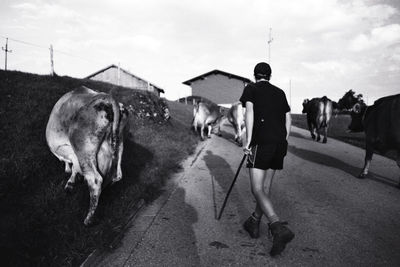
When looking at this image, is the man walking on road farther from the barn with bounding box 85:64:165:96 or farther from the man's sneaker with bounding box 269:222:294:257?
the barn with bounding box 85:64:165:96

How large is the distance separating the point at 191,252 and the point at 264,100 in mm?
1940

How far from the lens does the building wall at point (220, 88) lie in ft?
155

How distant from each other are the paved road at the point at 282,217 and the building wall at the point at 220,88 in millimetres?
40613

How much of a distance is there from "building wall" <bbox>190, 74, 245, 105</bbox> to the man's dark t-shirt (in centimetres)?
4343

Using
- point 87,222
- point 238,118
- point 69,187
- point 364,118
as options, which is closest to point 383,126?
point 364,118

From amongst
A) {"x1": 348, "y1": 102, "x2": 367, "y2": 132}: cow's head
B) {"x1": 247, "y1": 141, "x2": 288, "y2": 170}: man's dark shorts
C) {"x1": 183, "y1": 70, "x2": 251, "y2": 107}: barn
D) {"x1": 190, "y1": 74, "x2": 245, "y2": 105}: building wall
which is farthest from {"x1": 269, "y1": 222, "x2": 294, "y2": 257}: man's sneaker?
{"x1": 190, "y1": 74, "x2": 245, "y2": 105}: building wall

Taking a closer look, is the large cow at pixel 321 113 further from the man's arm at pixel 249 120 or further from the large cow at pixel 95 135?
the large cow at pixel 95 135

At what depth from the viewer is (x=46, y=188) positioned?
462cm

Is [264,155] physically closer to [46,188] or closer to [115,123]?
[115,123]

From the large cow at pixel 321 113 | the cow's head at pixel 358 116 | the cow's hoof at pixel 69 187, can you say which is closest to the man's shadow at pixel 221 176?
the cow's hoof at pixel 69 187

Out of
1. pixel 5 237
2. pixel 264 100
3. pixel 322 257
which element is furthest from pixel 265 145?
pixel 5 237

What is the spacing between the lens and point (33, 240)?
3244mm

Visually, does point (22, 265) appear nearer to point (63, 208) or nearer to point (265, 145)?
point (63, 208)

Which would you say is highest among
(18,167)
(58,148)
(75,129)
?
(75,129)
